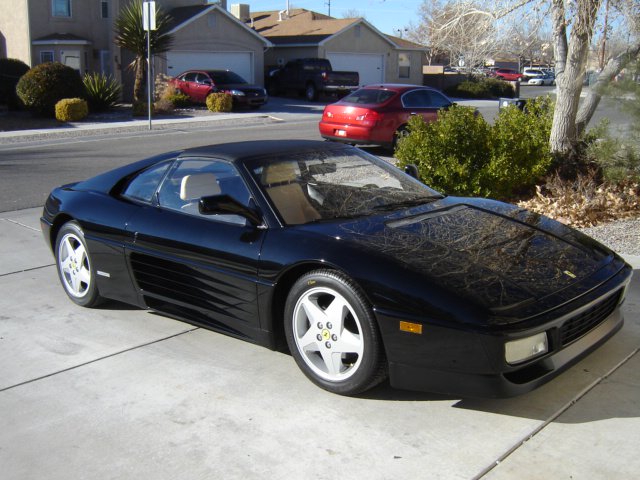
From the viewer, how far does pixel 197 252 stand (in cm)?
473

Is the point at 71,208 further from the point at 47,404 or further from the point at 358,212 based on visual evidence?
the point at 358,212

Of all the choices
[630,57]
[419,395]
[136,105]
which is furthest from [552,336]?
[136,105]

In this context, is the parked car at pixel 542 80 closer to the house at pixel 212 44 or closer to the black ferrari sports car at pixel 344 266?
the house at pixel 212 44

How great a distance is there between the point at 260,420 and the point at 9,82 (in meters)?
25.3

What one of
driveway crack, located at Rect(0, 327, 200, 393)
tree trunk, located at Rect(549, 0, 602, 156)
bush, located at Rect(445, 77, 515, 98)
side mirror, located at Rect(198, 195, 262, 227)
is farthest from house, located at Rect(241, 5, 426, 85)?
side mirror, located at Rect(198, 195, 262, 227)

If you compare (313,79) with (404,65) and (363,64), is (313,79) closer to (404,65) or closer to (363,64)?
(363,64)

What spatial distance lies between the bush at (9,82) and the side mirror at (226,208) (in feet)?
78.4

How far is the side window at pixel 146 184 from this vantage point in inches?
210

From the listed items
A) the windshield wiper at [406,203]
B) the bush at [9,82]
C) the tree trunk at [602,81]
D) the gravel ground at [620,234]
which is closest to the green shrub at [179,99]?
the bush at [9,82]

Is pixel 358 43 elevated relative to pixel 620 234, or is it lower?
elevated

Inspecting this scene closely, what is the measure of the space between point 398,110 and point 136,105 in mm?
13045

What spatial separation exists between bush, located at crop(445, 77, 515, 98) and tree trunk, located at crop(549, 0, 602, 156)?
31696mm

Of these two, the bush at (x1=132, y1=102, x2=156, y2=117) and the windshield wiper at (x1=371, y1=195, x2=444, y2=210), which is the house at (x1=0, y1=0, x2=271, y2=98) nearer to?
the bush at (x1=132, y1=102, x2=156, y2=117)

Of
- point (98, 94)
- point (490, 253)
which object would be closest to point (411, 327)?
point (490, 253)
